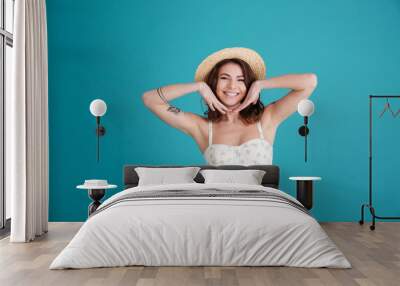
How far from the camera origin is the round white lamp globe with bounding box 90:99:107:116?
22.6 feet

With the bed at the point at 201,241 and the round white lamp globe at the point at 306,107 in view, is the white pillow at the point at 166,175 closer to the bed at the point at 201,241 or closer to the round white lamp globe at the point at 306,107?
the round white lamp globe at the point at 306,107

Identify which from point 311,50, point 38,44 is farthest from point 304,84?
point 38,44

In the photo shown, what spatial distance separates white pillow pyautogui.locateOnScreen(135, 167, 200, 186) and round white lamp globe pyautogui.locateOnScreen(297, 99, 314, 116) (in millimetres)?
1537

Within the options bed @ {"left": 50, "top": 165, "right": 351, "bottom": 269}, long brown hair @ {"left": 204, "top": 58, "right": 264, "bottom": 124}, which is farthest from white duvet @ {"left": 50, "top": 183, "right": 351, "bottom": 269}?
long brown hair @ {"left": 204, "top": 58, "right": 264, "bottom": 124}

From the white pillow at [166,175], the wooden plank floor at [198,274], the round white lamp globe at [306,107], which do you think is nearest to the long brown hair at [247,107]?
the round white lamp globe at [306,107]

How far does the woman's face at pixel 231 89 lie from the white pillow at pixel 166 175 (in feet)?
3.45

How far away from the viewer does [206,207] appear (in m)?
4.61

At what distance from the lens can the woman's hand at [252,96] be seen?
707 cm

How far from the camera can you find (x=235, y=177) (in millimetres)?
6348

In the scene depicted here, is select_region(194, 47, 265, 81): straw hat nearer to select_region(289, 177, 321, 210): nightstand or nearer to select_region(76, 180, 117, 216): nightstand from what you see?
select_region(289, 177, 321, 210): nightstand

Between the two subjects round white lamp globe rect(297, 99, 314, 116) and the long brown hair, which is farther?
the long brown hair

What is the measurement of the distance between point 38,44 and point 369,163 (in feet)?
14.1

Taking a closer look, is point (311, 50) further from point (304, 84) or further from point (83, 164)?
point (83, 164)

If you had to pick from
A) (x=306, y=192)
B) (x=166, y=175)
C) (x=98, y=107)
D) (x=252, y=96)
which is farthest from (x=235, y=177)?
(x=98, y=107)
